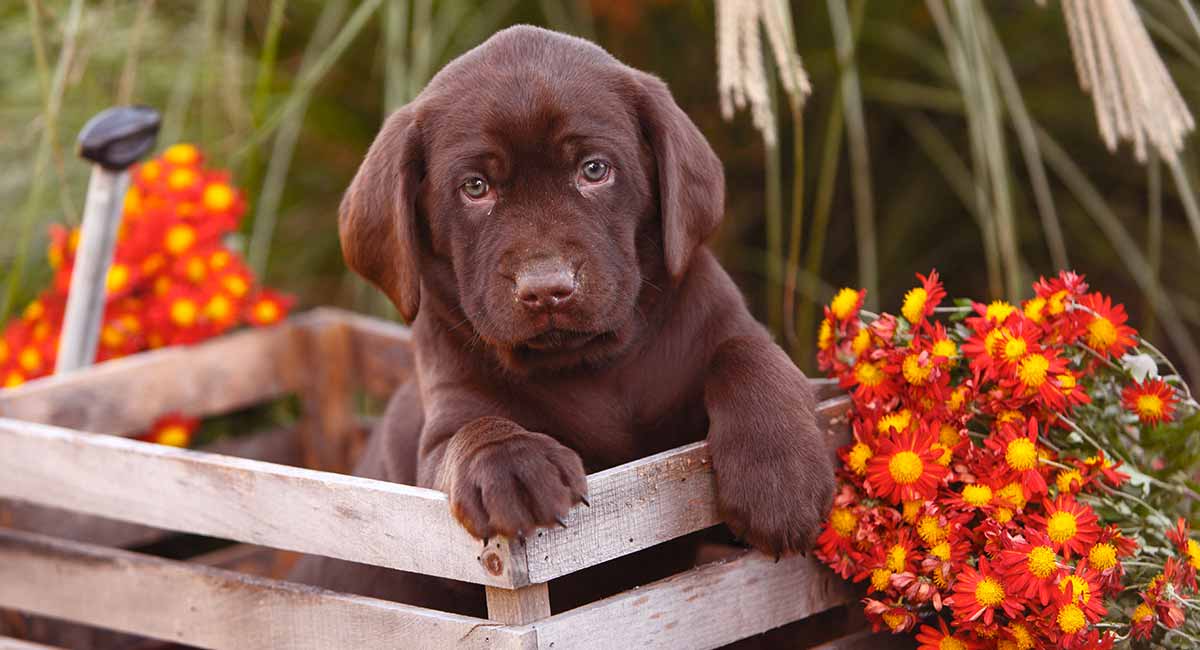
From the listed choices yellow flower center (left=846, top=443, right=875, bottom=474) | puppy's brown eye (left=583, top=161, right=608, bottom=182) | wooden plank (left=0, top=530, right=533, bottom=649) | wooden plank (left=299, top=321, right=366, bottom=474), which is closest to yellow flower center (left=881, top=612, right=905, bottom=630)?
yellow flower center (left=846, top=443, right=875, bottom=474)

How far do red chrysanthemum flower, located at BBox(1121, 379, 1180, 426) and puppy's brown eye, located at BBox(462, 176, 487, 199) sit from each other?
40.8 inches

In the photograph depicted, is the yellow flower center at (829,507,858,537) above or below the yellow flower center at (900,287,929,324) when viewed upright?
below

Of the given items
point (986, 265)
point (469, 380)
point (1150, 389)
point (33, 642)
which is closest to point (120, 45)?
point (33, 642)

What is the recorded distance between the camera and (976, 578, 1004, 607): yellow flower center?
188cm

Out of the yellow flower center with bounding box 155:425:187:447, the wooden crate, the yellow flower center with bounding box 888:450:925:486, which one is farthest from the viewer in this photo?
the yellow flower center with bounding box 155:425:187:447

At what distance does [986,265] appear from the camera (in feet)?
14.9

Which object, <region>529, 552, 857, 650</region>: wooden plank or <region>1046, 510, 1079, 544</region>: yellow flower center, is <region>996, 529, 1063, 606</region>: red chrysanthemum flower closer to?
<region>1046, 510, 1079, 544</region>: yellow flower center

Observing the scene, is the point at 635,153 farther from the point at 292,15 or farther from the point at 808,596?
the point at 292,15

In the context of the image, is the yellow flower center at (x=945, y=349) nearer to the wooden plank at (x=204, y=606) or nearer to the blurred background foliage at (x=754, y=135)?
the wooden plank at (x=204, y=606)

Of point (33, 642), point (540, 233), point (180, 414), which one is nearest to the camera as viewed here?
point (540, 233)

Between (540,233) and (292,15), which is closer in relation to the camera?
(540,233)

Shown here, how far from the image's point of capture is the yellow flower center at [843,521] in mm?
2037

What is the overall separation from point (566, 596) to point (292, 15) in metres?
2.71

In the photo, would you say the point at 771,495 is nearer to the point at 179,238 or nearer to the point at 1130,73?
the point at 1130,73
